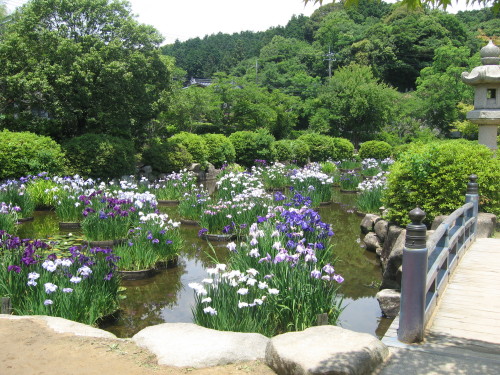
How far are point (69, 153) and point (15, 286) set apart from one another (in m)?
9.90

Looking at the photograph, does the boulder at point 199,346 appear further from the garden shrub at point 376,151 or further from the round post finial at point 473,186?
the garden shrub at point 376,151

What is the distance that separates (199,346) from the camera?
3873 mm

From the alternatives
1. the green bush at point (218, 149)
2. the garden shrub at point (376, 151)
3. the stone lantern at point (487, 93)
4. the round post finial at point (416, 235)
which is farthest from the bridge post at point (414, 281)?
the garden shrub at point (376, 151)

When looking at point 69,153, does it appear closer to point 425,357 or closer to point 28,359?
point 28,359

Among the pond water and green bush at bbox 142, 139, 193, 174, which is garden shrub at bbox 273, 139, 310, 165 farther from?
the pond water

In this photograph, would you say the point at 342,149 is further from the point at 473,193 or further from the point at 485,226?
the point at 473,193

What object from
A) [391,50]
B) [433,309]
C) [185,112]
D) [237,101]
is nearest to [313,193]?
[433,309]

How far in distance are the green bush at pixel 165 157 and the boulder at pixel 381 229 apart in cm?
1055

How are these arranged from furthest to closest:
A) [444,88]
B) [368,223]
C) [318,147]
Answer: [444,88] → [318,147] → [368,223]

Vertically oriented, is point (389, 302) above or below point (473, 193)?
below

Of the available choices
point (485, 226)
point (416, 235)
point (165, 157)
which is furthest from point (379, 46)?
point (416, 235)

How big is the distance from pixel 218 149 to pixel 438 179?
45.3 feet

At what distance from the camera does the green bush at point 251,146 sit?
74.9 feet

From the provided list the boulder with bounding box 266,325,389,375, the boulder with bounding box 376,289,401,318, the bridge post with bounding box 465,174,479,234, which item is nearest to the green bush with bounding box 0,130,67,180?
the boulder with bounding box 376,289,401,318
